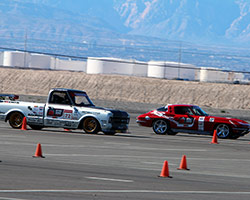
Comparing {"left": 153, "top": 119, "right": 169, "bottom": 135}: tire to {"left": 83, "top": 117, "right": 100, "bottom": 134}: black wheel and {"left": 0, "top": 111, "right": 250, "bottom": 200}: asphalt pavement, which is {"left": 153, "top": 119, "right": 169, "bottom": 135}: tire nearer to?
{"left": 83, "top": 117, "right": 100, "bottom": 134}: black wheel

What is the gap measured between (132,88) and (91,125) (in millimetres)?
65879

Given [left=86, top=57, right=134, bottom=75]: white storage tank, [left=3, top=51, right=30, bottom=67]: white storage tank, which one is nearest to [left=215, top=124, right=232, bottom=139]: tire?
[left=86, top=57, right=134, bottom=75]: white storage tank

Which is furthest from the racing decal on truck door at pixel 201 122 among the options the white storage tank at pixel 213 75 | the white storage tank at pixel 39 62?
the white storage tank at pixel 39 62

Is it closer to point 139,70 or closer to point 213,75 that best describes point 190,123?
point 213,75

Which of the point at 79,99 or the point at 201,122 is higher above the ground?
the point at 79,99

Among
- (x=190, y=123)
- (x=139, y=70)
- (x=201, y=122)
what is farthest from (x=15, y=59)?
(x=201, y=122)

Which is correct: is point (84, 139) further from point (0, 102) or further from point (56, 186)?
point (56, 186)

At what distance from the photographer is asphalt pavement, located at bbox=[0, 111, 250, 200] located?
10.9 metres

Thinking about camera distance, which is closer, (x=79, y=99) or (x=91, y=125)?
(x=91, y=125)

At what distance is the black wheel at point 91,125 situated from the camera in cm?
2417

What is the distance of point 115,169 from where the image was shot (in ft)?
46.7

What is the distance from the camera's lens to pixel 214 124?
26.2 metres

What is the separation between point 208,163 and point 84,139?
6.41m

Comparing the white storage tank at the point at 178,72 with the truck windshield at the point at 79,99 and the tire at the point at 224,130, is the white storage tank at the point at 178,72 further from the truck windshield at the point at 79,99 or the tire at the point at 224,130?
the truck windshield at the point at 79,99
